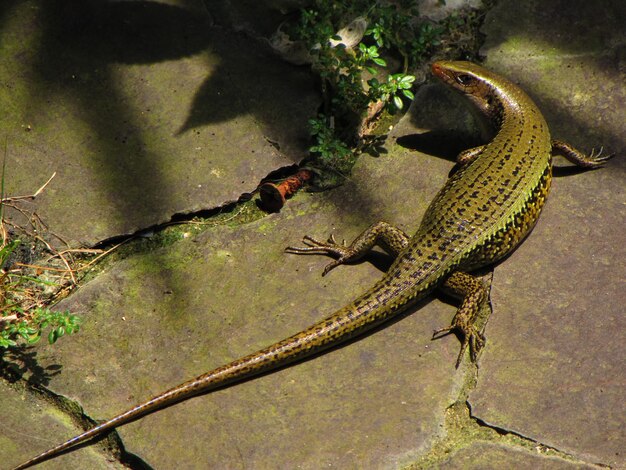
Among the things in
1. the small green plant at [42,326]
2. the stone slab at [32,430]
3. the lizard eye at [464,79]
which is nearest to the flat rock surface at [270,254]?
the stone slab at [32,430]

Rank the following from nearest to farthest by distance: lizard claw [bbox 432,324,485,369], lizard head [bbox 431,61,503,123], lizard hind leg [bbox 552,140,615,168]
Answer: lizard claw [bbox 432,324,485,369] → lizard hind leg [bbox 552,140,615,168] → lizard head [bbox 431,61,503,123]

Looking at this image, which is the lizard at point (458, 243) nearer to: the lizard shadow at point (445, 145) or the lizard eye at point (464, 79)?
the lizard eye at point (464, 79)

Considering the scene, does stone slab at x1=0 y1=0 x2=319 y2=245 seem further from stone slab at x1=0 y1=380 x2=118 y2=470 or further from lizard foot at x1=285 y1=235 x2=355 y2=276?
stone slab at x1=0 y1=380 x2=118 y2=470

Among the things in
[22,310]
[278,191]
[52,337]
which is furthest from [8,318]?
[278,191]

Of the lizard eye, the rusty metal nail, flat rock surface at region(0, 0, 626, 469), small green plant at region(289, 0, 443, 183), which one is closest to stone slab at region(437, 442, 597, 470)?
flat rock surface at region(0, 0, 626, 469)

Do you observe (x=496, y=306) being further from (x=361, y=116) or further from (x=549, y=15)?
(x=549, y=15)

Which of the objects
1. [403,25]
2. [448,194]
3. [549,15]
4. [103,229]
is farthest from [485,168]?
[103,229]
